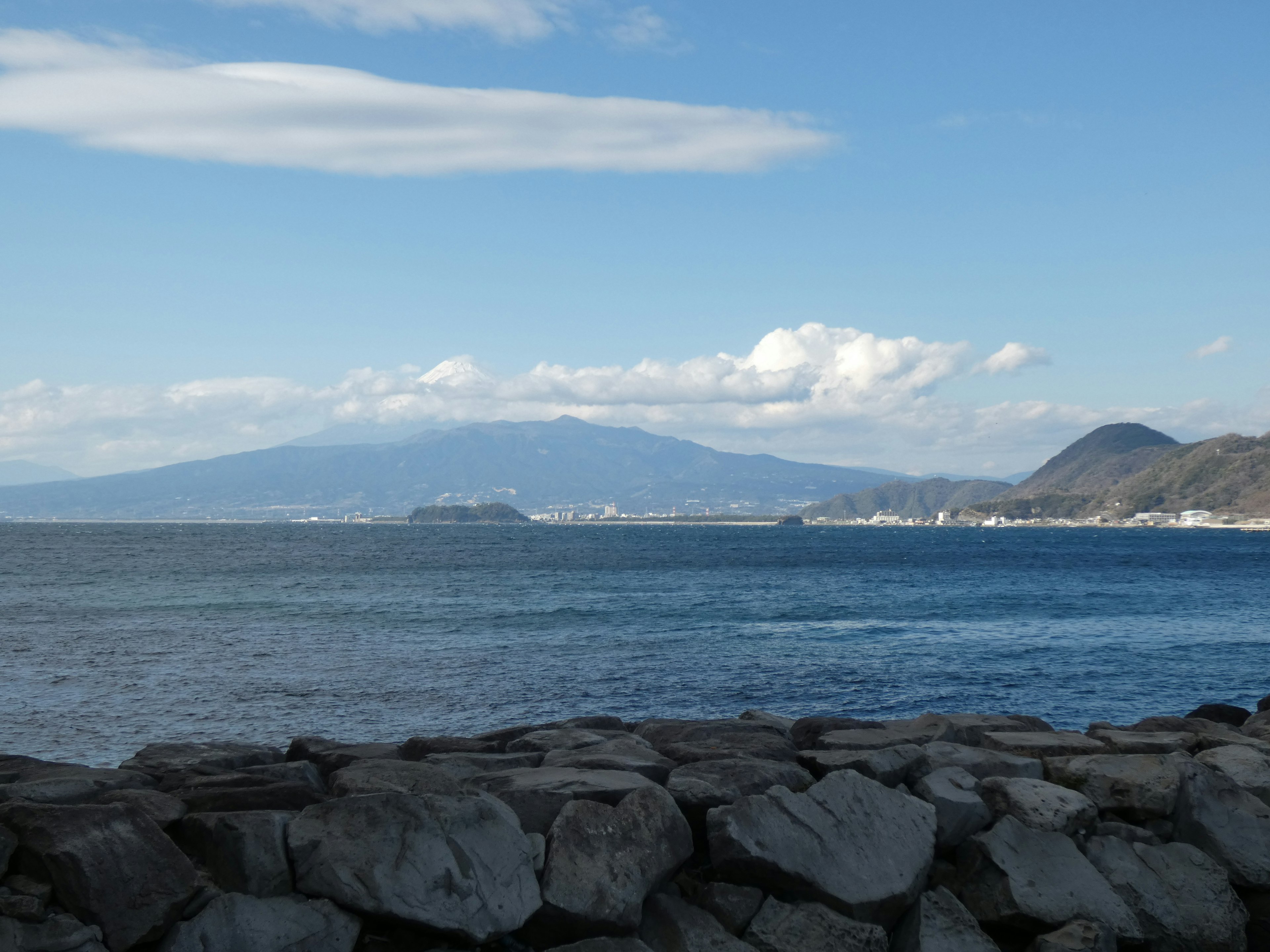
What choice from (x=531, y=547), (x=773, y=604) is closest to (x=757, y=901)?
A: (x=773, y=604)

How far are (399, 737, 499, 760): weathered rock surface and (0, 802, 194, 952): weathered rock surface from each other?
4.00 meters

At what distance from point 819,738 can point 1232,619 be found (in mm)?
37893

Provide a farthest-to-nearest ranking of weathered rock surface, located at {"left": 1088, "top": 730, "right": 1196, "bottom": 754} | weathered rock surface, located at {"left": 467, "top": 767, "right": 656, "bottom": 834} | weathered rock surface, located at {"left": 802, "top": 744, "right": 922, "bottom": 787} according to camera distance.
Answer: weathered rock surface, located at {"left": 1088, "top": 730, "right": 1196, "bottom": 754}
weathered rock surface, located at {"left": 802, "top": 744, "right": 922, "bottom": 787}
weathered rock surface, located at {"left": 467, "top": 767, "right": 656, "bottom": 834}

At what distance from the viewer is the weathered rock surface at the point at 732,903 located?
25.1 ft

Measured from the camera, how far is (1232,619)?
41.5 m

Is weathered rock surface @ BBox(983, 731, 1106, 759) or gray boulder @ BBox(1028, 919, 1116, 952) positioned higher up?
weathered rock surface @ BBox(983, 731, 1106, 759)

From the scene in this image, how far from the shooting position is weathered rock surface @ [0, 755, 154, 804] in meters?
7.74

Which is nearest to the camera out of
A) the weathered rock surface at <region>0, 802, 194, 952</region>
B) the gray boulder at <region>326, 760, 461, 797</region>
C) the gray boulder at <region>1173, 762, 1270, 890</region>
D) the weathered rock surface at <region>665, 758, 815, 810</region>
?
the weathered rock surface at <region>0, 802, 194, 952</region>

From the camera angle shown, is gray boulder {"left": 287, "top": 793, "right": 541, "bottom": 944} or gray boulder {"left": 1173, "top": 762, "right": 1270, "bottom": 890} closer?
gray boulder {"left": 287, "top": 793, "right": 541, "bottom": 944}

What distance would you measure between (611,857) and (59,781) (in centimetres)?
441

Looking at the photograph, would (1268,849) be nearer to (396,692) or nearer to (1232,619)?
(396,692)

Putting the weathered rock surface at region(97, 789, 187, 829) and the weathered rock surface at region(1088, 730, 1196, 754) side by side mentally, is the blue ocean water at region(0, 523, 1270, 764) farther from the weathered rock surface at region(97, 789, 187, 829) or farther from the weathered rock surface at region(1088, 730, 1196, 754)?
the weathered rock surface at region(97, 789, 187, 829)

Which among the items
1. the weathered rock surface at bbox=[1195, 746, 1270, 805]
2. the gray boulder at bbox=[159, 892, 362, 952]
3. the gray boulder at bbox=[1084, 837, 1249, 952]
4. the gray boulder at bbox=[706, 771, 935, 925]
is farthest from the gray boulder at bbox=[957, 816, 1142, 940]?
the gray boulder at bbox=[159, 892, 362, 952]

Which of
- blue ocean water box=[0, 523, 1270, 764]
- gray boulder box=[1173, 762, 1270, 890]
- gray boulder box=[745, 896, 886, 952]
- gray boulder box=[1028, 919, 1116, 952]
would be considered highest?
gray boulder box=[1173, 762, 1270, 890]
